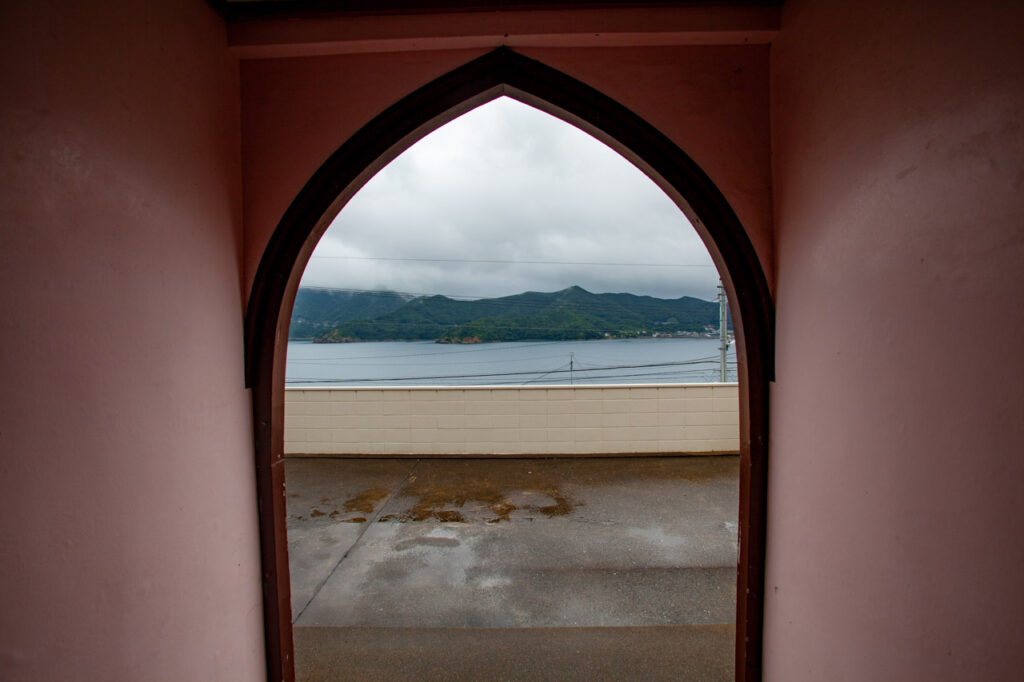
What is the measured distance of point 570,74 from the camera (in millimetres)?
1505

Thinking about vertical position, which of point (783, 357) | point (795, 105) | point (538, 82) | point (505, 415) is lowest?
point (505, 415)

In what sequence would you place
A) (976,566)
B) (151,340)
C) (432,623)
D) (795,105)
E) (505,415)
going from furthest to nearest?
(505,415) → (432,623) → (795,105) → (151,340) → (976,566)

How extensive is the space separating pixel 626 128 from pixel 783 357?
0.91 m

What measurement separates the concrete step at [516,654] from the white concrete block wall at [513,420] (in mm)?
2763

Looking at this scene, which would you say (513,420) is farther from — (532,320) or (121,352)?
(532,320)

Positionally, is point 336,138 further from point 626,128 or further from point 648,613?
point 648,613

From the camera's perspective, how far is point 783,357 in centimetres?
140

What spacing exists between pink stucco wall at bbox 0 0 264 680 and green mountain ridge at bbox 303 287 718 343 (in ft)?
178

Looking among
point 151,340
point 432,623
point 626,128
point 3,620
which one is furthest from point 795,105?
point 432,623

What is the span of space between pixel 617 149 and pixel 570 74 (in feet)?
0.96

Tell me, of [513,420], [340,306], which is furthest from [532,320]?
[513,420]

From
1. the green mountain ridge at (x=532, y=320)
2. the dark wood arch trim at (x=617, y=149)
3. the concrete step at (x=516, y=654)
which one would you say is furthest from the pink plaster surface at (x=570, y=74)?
the green mountain ridge at (x=532, y=320)

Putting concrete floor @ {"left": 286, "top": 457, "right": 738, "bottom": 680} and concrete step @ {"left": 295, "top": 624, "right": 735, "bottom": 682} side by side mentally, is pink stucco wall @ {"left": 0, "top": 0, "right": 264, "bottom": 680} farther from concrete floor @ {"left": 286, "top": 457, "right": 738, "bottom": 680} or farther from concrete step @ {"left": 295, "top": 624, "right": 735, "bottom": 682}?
concrete floor @ {"left": 286, "top": 457, "right": 738, "bottom": 680}

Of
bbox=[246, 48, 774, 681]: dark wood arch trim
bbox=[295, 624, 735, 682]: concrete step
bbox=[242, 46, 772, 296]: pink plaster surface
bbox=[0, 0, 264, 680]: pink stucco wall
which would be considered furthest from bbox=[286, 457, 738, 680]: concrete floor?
bbox=[242, 46, 772, 296]: pink plaster surface
